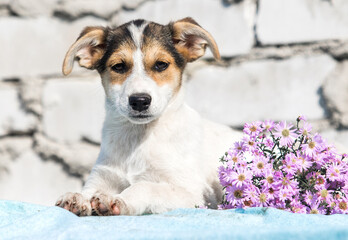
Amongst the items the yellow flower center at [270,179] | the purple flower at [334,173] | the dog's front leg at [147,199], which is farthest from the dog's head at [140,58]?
the purple flower at [334,173]

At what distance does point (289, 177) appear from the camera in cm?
242

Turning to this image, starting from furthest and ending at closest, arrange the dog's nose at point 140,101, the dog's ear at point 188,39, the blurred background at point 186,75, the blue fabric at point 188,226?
the blurred background at point 186,75 < the dog's ear at point 188,39 < the dog's nose at point 140,101 < the blue fabric at point 188,226

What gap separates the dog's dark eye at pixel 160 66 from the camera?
3.22 metres

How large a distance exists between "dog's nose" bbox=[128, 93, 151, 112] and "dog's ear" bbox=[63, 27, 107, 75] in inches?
22.1

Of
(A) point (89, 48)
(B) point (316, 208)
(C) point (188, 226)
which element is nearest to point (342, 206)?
(B) point (316, 208)

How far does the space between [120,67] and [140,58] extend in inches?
5.9

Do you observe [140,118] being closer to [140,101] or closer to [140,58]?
[140,101]

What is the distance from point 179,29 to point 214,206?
4.08ft

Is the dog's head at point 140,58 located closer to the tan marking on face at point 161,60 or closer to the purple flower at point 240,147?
the tan marking on face at point 161,60

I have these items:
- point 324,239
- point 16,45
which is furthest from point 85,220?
point 16,45

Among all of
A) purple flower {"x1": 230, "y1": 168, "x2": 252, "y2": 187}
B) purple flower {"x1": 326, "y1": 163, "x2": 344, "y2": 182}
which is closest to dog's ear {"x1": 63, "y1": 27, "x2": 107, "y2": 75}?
purple flower {"x1": 230, "y1": 168, "x2": 252, "y2": 187}

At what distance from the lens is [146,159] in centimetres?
314

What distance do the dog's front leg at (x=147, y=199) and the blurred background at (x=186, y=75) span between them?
5.15 feet

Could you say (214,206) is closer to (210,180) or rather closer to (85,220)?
(210,180)
